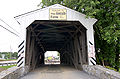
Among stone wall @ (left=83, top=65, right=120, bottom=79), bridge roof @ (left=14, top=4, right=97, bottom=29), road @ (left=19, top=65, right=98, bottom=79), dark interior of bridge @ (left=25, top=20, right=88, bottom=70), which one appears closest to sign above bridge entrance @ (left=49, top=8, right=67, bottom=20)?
bridge roof @ (left=14, top=4, right=97, bottom=29)

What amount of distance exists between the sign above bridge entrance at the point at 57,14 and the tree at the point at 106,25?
1.38 meters

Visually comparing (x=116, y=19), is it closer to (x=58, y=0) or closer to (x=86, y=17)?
(x=86, y=17)

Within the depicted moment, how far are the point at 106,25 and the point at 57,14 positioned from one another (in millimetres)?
3746

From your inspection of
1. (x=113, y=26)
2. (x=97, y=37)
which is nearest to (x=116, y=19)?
(x=113, y=26)

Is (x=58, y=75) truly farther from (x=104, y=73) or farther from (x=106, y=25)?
(x=106, y=25)

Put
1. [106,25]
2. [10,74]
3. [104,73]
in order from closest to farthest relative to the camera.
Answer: [10,74] → [104,73] → [106,25]

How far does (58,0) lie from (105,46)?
23.7 ft

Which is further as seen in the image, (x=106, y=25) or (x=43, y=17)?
(x=106, y=25)

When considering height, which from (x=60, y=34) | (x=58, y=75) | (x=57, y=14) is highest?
(x=57, y=14)

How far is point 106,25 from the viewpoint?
336 inches

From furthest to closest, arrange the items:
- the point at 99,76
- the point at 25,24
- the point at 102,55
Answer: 1. the point at 102,55
2. the point at 25,24
3. the point at 99,76

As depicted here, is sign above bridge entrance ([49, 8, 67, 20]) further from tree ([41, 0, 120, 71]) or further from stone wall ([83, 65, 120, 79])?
stone wall ([83, 65, 120, 79])

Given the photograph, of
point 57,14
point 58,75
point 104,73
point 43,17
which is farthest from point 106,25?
point 58,75

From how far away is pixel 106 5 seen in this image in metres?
8.36
